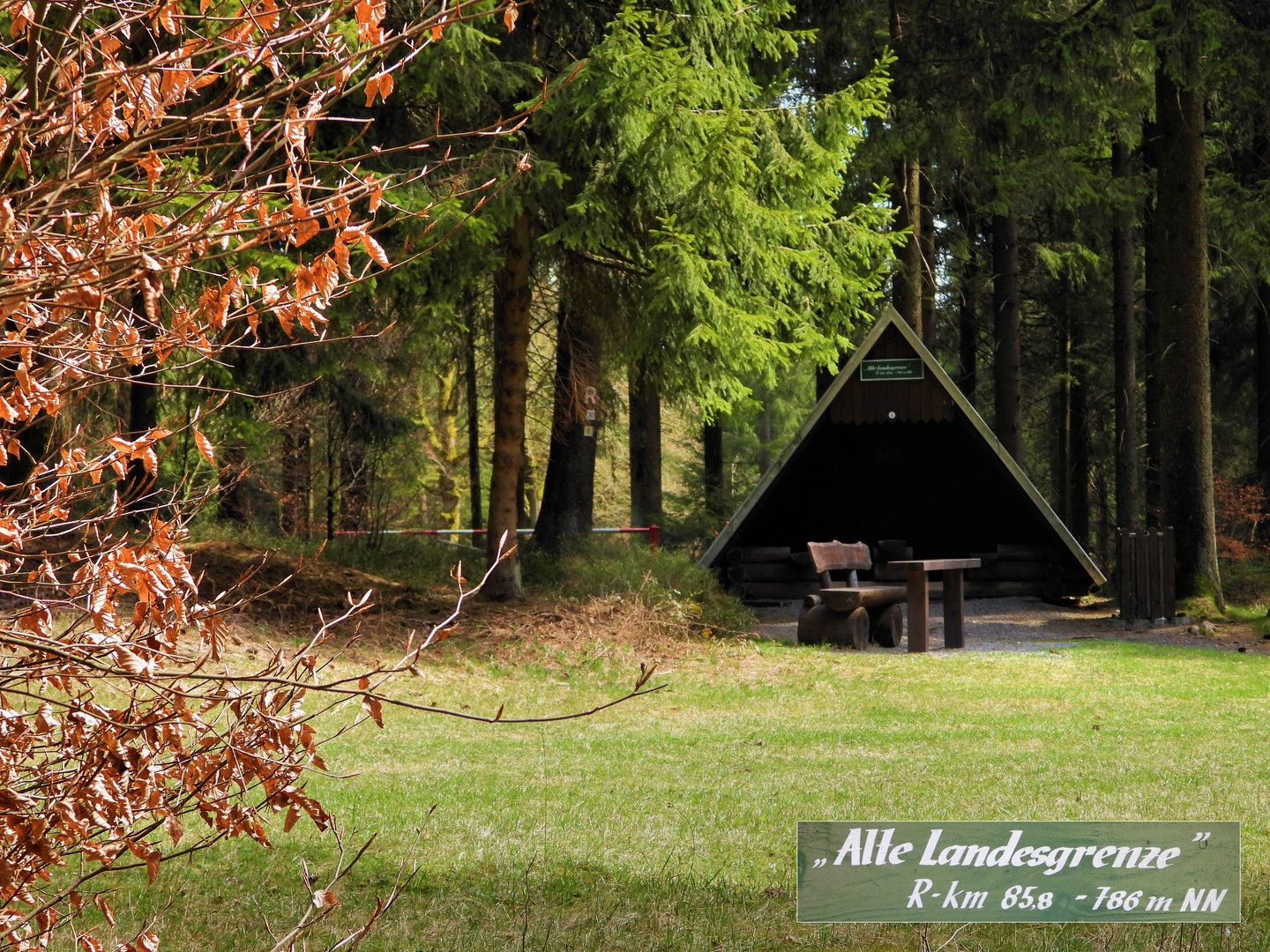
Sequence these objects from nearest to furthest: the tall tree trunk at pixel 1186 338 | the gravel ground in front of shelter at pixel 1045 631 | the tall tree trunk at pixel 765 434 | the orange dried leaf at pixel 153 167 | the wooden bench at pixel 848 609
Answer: the orange dried leaf at pixel 153 167 → the wooden bench at pixel 848 609 → the gravel ground in front of shelter at pixel 1045 631 → the tall tree trunk at pixel 1186 338 → the tall tree trunk at pixel 765 434

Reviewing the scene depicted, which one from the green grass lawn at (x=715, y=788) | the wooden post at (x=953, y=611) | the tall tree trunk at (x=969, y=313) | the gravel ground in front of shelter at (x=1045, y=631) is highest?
the tall tree trunk at (x=969, y=313)

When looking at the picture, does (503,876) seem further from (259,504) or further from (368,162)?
(259,504)

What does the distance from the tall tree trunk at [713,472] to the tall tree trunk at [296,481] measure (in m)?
9.06

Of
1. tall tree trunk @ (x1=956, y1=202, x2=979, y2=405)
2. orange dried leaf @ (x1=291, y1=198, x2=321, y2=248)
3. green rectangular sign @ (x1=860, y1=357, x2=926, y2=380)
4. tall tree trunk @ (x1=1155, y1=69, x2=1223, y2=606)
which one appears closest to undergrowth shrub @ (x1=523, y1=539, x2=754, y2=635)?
green rectangular sign @ (x1=860, y1=357, x2=926, y2=380)

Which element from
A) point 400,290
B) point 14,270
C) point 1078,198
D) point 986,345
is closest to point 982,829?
point 14,270

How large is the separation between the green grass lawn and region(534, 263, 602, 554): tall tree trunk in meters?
4.92

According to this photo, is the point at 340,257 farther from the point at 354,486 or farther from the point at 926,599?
the point at 354,486

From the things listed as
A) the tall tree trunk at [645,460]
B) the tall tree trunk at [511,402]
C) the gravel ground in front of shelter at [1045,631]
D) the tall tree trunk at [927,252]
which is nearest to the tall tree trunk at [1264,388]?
the tall tree trunk at [927,252]

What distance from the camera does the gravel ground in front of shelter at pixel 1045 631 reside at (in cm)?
1424

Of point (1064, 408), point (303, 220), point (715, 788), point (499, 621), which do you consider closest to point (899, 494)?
point (1064, 408)

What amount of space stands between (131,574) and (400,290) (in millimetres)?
11390

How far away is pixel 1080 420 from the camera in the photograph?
30016mm

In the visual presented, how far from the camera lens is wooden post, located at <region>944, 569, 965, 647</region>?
13.8 metres

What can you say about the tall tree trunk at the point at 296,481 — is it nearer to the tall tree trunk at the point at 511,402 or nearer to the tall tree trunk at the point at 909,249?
the tall tree trunk at the point at 511,402
